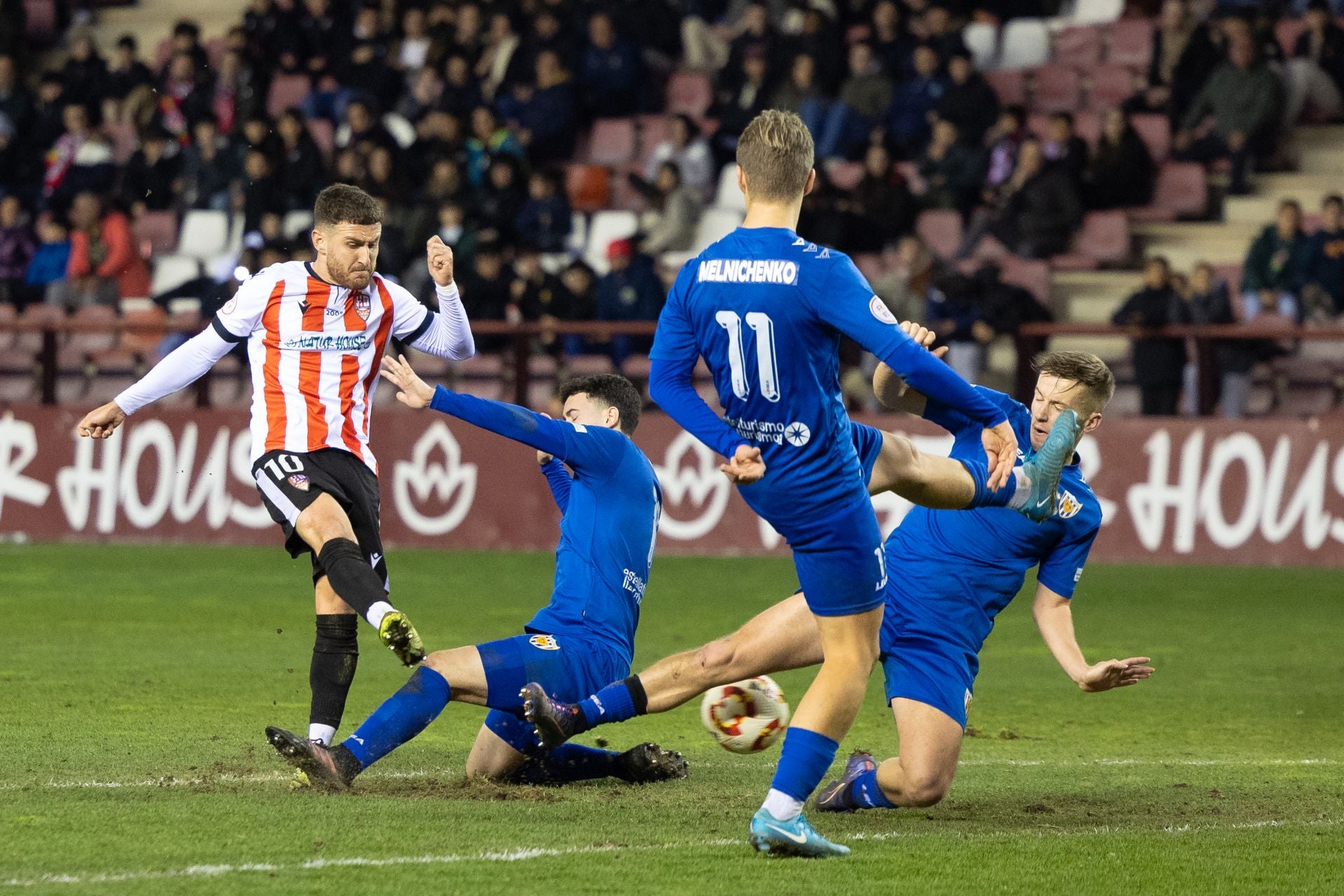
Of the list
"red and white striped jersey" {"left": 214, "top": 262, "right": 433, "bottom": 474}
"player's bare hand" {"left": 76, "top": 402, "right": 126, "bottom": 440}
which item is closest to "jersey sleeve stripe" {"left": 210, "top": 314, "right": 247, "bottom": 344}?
"red and white striped jersey" {"left": 214, "top": 262, "right": 433, "bottom": 474}

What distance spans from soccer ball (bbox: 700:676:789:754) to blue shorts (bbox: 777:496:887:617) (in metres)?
0.90

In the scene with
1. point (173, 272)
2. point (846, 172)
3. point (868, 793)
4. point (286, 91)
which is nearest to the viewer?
point (868, 793)

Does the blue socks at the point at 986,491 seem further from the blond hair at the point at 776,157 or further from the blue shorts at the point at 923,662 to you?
the blond hair at the point at 776,157

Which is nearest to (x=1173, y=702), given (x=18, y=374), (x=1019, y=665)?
(x=1019, y=665)

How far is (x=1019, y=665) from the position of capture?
9961 mm

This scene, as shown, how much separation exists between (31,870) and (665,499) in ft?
33.4

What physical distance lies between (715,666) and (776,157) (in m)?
1.72

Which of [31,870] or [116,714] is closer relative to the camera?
[31,870]

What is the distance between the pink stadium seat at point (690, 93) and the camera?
1970cm

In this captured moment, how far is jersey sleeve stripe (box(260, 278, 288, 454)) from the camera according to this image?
261 inches

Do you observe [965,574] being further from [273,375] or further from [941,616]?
[273,375]

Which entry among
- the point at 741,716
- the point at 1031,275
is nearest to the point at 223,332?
the point at 741,716

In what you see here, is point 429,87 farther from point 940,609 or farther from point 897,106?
point 940,609

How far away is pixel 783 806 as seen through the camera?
515cm
